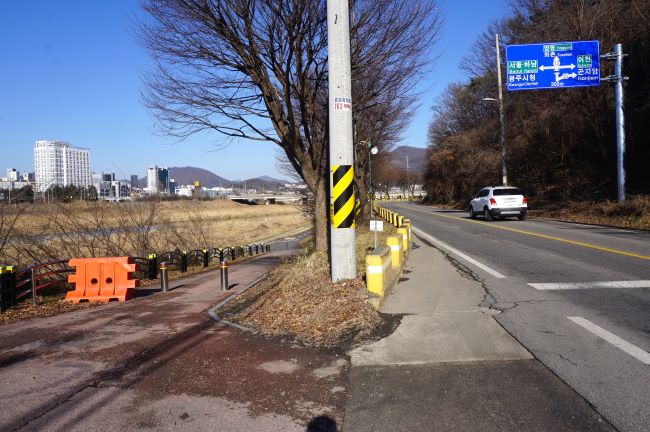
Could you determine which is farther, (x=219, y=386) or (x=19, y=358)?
(x=19, y=358)

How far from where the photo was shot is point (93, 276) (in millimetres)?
10469

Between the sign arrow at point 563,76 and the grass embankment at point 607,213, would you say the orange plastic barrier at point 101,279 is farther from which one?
the sign arrow at point 563,76

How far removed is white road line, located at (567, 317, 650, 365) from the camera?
5.00 metres

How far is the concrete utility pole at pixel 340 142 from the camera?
7.96 m

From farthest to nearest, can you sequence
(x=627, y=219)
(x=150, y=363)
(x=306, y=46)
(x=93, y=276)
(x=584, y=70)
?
(x=584, y=70)
(x=627, y=219)
(x=306, y=46)
(x=93, y=276)
(x=150, y=363)

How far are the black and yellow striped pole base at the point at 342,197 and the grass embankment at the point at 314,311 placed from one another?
991mm

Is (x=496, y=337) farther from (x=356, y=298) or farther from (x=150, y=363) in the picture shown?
(x=150, y=363)

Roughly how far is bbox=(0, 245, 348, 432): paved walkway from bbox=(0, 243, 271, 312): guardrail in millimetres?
2303

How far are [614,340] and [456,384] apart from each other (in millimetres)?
2315

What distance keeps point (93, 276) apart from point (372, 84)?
10124 millimetres

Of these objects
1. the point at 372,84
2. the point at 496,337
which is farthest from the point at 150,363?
the point at 372,84

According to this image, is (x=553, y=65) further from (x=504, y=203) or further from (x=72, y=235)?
(x=72, y=235)

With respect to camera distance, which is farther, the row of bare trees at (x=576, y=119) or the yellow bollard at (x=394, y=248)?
the row of bare trees at (x=576, y=119)

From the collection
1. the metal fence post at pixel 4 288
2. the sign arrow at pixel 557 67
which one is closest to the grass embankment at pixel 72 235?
the metal fence post at pixel 4 288
